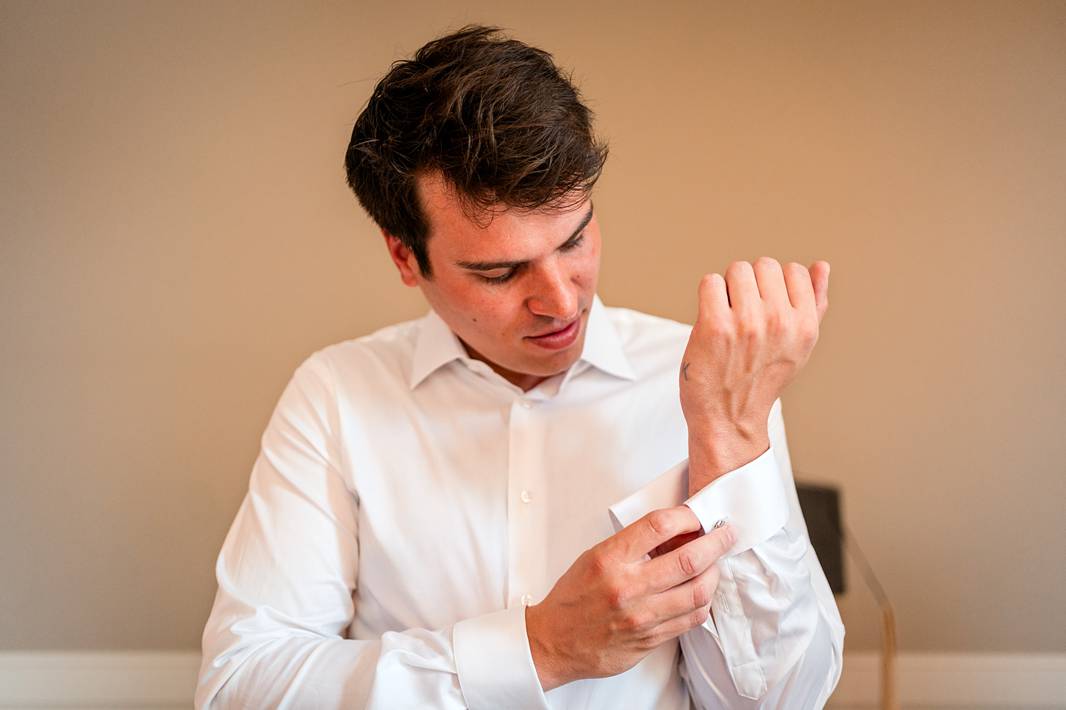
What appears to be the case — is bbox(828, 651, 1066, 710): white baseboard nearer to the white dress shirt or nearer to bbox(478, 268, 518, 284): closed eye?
the white dress shirt

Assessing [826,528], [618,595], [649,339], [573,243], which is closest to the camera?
[618,595]

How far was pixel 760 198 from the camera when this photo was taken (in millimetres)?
2740

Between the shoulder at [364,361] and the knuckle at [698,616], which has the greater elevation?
the shoulder at [364,361]

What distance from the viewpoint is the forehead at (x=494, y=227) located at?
122 centimetres

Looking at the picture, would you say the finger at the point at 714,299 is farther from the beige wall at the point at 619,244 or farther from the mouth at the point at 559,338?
the beige wall at the point at 619,244

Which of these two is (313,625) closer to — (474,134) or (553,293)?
(553,293)

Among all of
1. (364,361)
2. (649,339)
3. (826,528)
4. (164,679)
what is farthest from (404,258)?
(164,679)

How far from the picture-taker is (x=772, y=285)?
1.11 m

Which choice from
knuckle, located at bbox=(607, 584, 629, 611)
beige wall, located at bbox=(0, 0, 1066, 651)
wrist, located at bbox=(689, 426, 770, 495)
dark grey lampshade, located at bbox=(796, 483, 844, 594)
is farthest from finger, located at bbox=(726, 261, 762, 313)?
beige wall, located at bbox=(0, 0, 1066, 651)

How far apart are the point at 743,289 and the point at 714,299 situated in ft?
0.12

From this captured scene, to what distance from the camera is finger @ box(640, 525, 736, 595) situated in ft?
3.46

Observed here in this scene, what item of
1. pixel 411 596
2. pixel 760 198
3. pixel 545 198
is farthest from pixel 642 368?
pixel 760 198

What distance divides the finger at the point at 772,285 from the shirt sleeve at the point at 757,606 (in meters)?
0.19

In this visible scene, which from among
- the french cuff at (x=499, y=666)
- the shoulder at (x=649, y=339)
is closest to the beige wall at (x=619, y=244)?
the shoulder at (x=649, y=339)
